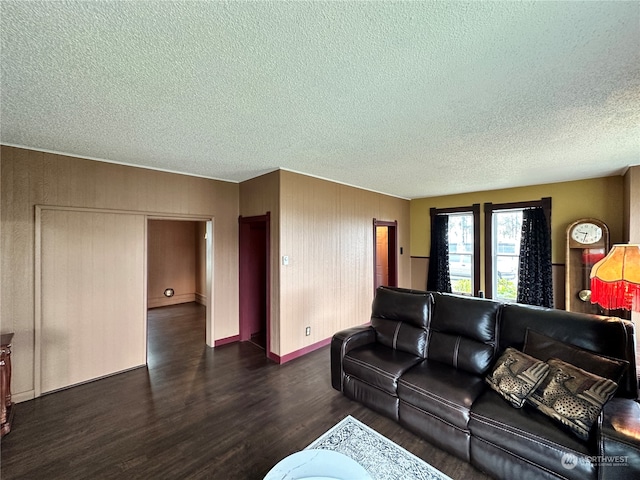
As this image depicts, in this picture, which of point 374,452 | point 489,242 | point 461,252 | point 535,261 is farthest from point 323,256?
point 535,261

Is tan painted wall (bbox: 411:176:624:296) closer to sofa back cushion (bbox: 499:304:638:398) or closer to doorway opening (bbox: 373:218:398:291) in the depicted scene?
doorway opening (bbox: 373:218:398:291)

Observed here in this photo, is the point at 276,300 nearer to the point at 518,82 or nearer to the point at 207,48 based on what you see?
the point at 207,48

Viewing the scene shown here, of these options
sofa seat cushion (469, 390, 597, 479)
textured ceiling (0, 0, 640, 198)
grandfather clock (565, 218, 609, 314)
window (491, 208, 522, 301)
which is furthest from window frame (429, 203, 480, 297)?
sofa seat cushion (469, 390, 597, 479)

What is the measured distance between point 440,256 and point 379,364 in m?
4.09

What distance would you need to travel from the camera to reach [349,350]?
2910 mm

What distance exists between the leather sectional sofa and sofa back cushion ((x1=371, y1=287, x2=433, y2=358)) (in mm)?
11

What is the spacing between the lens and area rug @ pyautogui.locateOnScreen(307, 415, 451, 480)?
191 centimetres

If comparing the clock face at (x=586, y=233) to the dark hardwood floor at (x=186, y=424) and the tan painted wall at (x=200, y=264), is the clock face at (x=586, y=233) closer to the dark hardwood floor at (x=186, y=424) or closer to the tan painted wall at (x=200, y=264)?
the dark hardwood floor at (x=186, y=424)

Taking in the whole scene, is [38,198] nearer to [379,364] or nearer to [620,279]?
[379,364]

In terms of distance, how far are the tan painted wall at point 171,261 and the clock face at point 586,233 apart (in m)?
8.16

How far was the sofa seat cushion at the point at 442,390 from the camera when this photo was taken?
79.4 inches

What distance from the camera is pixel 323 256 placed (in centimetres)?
433

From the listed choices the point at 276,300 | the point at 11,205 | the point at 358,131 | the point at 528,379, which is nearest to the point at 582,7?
the point at 358,131

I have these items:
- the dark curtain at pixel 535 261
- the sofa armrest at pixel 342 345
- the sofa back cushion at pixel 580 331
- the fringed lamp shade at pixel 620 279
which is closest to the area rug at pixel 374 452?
the sofa armrest at pixel 342 345
